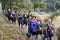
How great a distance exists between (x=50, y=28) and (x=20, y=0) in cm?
1691

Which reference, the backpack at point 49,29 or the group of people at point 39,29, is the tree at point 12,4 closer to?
the group of people at point 39,29

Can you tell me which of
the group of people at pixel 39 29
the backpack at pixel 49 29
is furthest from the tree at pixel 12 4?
the backpack at pixel 49 29

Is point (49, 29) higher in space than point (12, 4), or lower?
higher

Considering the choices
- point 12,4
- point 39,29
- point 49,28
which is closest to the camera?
point 49,28

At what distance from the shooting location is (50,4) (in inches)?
2766

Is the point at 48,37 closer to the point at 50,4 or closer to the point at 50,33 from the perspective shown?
the point at 50,33

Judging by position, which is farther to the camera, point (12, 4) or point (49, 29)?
point (12, 4)

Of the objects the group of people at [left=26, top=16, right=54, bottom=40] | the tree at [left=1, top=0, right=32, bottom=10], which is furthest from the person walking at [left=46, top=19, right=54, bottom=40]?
the tree at [left=1, top=0, right=32, bottom=10]

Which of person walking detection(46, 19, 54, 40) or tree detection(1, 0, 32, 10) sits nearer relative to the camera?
person walking detection(46, 19, 54, 40)

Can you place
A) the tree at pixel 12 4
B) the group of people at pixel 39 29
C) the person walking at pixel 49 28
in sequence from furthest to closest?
1. the tree at pixel 12 4
2. the group of people at pixel 39 29
3. the person walking at pixel 49 28

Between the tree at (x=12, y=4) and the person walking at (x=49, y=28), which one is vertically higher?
the person walking at (x=49, y=28)

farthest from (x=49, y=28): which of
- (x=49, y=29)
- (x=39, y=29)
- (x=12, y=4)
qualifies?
(x=12, y=4)

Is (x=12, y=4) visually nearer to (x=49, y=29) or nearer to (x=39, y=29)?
(x=39, y=29)

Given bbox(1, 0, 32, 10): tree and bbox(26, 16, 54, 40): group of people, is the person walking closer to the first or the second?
bbox(26, 16, 54, 40): group of people
